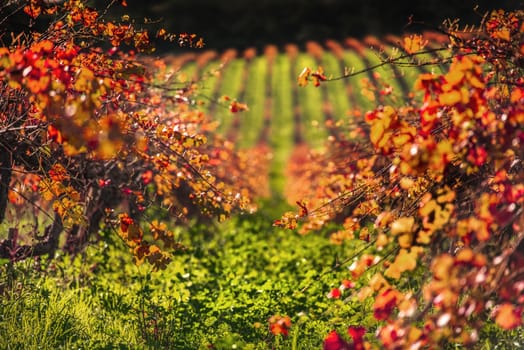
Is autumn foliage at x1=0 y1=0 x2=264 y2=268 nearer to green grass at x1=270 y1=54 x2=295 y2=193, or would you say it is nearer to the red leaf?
the red leaf

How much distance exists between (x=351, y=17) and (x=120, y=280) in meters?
37.4

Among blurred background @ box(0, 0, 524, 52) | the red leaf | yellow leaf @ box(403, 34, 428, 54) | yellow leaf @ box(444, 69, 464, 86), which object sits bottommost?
the red leaf

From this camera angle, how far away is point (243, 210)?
17.2 ft

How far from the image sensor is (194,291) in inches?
249

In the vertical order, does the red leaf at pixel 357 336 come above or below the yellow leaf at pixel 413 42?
below

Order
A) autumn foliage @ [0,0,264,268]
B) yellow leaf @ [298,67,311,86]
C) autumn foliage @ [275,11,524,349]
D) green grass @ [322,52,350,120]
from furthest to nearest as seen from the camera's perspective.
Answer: green grass @ [322,52,350,120]
yellow leaf @ [298,67,311,86]
autumn foliage @ [0,0,264,268]
autumn foliage @ [275,11,524,349]

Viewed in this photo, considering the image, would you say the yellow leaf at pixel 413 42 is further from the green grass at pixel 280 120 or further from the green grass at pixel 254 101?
the green grass at pixel 254 101

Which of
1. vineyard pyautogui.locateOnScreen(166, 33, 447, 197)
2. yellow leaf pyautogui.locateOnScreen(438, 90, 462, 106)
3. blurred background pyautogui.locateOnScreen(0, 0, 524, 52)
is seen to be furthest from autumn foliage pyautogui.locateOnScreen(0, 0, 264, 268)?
blurred background pyautogui.locateOnScreen(0, 0, 524, 52)

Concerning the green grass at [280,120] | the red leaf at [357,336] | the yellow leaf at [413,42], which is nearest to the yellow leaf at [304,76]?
the yellow leaf at [413,42]

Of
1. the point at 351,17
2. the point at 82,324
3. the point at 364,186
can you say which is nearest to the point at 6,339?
the point at 82,324

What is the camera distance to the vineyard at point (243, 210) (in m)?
3.05

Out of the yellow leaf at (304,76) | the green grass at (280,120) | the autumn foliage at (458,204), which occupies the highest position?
the green grass at (280,120)

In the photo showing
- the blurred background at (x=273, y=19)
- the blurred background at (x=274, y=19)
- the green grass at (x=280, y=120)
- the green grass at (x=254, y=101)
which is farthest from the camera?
the blurred background at (x=273, y=19)

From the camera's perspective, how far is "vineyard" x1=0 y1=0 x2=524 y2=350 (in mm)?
3049
